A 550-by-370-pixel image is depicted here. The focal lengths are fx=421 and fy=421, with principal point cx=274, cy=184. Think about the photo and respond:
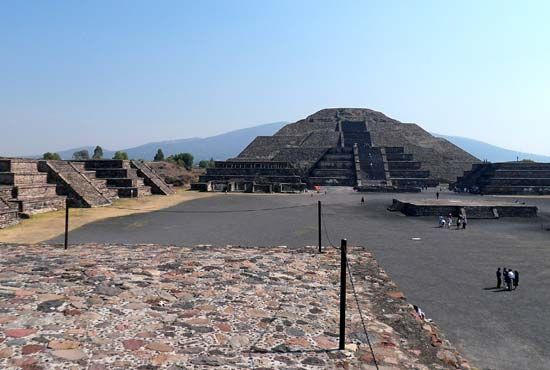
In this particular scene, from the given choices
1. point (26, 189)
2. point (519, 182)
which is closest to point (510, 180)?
point (519, 182)

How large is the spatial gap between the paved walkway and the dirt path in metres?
1.40

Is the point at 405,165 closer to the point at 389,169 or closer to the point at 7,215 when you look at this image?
the point at 389,169

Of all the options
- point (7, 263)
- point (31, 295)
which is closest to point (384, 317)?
point (31, 295)

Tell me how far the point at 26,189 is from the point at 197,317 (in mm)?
26082

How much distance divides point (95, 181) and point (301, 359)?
115 feet

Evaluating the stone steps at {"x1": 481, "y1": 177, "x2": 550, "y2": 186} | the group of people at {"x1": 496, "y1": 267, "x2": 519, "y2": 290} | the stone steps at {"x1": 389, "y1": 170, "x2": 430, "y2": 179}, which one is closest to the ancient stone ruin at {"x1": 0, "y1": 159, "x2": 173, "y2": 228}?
→ the group of people at {"x1": 496, "y1": 267, "x2": 519, "y2": 290}

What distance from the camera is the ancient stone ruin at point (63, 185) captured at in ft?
83.8

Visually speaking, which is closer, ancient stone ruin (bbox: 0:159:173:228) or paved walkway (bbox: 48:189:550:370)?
paved walkway (bbox: 48:189:550:370)

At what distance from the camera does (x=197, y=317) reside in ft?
19.2

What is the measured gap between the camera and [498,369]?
6883mm

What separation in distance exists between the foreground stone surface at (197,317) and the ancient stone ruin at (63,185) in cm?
1695

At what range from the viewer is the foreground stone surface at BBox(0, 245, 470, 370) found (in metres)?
4.79

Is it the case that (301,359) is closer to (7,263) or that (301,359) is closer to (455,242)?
(7,263)

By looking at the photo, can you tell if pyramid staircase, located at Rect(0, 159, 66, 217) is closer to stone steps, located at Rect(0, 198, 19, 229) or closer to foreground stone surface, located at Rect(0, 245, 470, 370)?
stone steps, located at Rect(0, 198, 19, 229)
